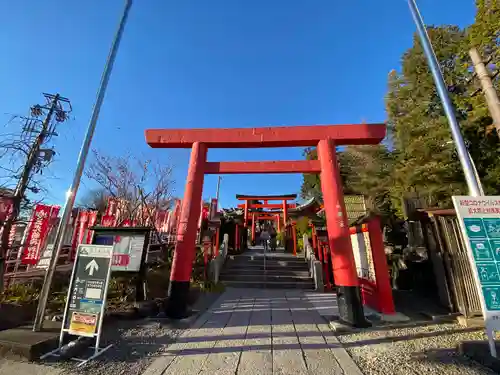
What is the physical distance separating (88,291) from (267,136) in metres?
4.95

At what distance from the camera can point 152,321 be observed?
16.3ft

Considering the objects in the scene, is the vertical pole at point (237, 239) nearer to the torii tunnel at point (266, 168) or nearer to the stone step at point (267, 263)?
the stone step at point (267, 263)

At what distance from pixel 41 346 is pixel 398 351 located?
516 cm

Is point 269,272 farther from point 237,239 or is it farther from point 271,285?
point 237,239

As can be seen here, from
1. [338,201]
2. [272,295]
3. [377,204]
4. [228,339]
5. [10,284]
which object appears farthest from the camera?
[377,204]

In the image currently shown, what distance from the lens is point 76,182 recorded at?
15.1 ft

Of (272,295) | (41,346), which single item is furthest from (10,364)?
(272,295)

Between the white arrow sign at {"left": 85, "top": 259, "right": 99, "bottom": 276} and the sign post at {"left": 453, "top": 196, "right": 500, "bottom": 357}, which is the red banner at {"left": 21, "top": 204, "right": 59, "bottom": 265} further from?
the sign post at {"left": 453, "top": 196, "right": 500, "bottom": 357}

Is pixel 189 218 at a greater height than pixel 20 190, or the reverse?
pixel 20 190

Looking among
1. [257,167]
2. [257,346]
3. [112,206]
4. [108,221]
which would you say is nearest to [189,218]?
[257,167]

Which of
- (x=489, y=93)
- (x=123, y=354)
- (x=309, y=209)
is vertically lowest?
(x=123, y=354)

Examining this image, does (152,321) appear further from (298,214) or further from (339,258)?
(298,214)

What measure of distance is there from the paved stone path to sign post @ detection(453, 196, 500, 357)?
6.71 feet

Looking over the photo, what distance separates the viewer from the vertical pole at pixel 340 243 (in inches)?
187
